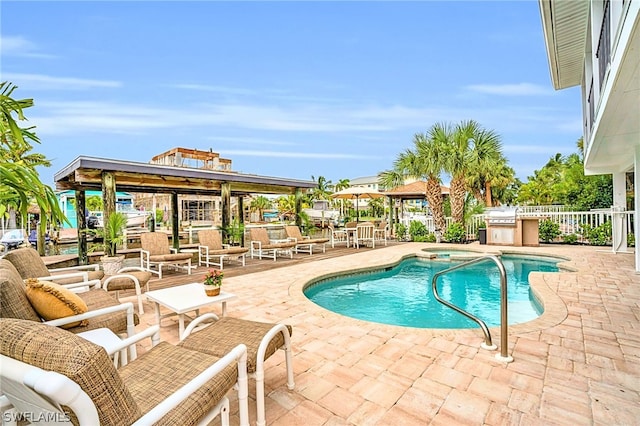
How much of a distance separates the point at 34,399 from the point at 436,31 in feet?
54.8

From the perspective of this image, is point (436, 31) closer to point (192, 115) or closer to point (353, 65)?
point (353, 65)

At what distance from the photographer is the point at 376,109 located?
2666 cm

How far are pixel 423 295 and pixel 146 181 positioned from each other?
8.23m

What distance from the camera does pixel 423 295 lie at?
672cm

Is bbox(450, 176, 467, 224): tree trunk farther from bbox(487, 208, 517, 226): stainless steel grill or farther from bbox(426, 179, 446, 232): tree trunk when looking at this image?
bbox(487, 208, 517, 226): stainless steel grill

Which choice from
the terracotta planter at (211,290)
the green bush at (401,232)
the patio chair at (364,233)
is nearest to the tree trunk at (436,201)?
the green bush at (401,232)

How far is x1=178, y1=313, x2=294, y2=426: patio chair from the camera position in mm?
2100

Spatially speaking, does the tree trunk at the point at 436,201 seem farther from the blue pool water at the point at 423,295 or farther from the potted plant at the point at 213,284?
the potted plant at the point at 213,284

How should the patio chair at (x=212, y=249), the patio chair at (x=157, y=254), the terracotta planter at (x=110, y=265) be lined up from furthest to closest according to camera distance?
1. the patio chair at (x=212, y=249)
2. the patio chair at (x=157, y=254)
3. the terracotta planter at (x=110, y=265)

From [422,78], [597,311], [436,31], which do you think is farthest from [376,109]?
[597,311]

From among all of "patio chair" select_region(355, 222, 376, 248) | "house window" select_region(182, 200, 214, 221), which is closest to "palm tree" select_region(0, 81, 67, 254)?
"patio chair" select_region(355, 222, 376, 248)

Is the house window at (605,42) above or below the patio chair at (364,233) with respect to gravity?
above

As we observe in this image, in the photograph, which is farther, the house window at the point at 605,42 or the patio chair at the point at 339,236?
the patio chair at the point at 339,236

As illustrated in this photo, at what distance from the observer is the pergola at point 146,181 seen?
772 centimetres
